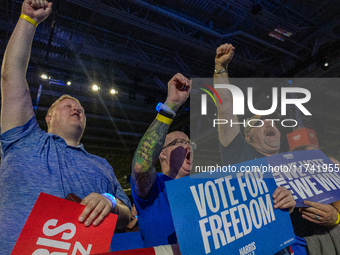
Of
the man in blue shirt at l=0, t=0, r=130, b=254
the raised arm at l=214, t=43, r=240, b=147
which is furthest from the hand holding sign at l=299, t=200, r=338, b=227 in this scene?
the man in blue shirt at l=0, t=0, r=130, b=254

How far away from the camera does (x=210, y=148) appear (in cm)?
1034

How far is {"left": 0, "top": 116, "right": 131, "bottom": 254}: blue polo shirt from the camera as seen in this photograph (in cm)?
96

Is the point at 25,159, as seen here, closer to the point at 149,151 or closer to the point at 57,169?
the point at 57,169

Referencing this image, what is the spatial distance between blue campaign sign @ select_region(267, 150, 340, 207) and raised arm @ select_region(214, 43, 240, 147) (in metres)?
0.45

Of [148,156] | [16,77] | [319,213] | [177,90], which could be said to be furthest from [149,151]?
[319,213]

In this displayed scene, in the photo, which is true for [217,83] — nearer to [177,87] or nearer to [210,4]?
[177,87]

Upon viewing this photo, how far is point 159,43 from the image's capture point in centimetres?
508

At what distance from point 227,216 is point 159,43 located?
4.87 meters

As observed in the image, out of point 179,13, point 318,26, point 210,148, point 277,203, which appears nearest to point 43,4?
point 277,203

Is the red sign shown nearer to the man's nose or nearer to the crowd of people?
the crowd of people

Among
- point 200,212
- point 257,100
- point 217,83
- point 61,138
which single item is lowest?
point 200,212

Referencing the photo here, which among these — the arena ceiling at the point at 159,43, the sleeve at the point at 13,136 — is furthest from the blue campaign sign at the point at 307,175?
the arena ceiling at the point at 159,43

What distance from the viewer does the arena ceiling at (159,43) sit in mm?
4137

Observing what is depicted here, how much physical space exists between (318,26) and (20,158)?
18.3 ft
